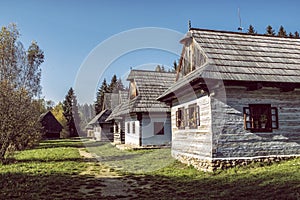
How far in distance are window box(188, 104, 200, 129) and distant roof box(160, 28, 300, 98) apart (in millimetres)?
1073

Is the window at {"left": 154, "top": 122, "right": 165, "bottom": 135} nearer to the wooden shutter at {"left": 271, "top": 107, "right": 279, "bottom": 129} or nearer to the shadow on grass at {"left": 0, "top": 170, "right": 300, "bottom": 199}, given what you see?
the shadow on grass at {"left": 0, "top": 170, "right": 300, "bottom": 199}

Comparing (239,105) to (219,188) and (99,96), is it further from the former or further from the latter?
(99,96)

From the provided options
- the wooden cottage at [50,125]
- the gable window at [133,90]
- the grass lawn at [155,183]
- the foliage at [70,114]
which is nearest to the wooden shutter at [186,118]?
the grass lawn at [155,183]

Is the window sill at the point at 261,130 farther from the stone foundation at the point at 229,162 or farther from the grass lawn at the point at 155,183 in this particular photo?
the grass lawn at the point at 155,183

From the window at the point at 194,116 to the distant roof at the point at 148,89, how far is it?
7.16m

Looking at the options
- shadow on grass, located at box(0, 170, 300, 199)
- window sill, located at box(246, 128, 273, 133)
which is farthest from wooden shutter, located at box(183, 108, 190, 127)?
shadow on grass, located at box(0, 170, 300, 199)

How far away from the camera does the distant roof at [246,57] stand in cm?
935

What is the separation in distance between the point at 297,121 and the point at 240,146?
105 inches

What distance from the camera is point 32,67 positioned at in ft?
69.5

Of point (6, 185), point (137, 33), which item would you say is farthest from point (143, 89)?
point (6, 185)

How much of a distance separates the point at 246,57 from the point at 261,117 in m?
2.50

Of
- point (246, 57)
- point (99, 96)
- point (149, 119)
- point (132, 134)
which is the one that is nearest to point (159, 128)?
point (149, 119)

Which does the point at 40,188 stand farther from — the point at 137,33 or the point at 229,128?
the point at 137,33

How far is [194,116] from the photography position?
1064 cm
